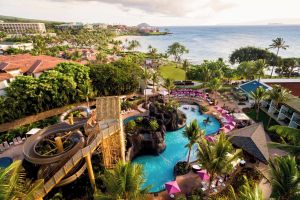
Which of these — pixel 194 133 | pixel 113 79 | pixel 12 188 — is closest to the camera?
pixel 12 188

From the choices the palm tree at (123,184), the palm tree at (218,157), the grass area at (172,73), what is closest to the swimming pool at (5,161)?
the palm tree at (123,184)

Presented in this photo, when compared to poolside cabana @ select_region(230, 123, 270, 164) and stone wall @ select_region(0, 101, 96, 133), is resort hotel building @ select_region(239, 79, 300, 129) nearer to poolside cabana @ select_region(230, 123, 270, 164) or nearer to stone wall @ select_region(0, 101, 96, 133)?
poolside cabana @ select_region(230, 123, 270, 164)

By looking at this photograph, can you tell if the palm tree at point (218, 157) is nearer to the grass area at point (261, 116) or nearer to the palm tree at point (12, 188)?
the palm tree at point (12, 188)

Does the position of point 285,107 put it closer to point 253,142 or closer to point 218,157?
point 253,142

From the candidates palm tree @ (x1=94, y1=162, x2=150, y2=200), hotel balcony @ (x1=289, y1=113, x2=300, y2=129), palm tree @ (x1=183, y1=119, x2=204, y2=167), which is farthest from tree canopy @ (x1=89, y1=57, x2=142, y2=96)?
hotel balcony @ (x1=289, y1=113, x2=300, y2=129)

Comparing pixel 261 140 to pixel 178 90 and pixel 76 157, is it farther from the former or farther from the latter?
pixel 178 90

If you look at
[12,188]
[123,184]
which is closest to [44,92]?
[12,188]
